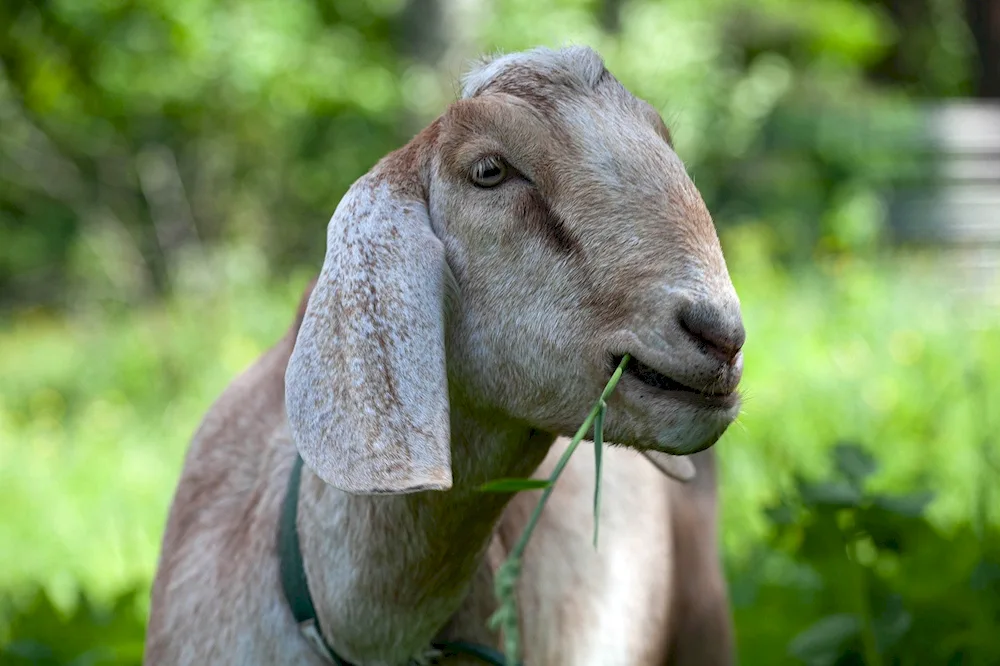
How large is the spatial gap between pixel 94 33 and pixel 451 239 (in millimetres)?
5331

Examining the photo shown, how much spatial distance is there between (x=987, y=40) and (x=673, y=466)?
42.1 ft

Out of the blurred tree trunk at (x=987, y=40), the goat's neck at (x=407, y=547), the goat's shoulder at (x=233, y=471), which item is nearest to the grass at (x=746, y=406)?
the goat's neck at (x=407, y=547)

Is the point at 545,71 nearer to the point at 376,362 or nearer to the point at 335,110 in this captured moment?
the point at 376,362

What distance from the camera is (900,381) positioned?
5.21m

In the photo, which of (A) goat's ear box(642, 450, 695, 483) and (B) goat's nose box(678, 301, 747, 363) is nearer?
(B) goat's nose box(678, 301, 747, 363)

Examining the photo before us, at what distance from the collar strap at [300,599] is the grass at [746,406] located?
0.80 meters

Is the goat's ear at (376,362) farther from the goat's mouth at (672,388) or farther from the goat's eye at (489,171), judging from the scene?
the goat's mouth at (672,388)

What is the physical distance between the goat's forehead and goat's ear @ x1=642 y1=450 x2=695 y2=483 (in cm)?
78

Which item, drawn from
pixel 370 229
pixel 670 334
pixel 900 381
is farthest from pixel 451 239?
pixel 900 381

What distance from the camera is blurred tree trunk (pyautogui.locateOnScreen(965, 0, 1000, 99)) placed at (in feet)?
44.6

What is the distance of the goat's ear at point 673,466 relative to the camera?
2389mm

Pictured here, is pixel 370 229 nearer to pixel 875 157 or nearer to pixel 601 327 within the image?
pixel 601 327

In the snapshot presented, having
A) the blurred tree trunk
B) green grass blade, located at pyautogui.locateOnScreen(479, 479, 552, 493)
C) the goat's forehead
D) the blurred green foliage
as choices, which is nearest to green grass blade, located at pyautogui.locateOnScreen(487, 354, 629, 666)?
green grass blade, located at pyautogui.locateOnScreen(479, 479, 552, 493)

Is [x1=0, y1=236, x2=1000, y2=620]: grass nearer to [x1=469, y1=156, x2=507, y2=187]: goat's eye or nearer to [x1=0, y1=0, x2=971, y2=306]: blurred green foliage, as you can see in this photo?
[x1=469, y1=156, x2=507, y2=187]: goat's eye
